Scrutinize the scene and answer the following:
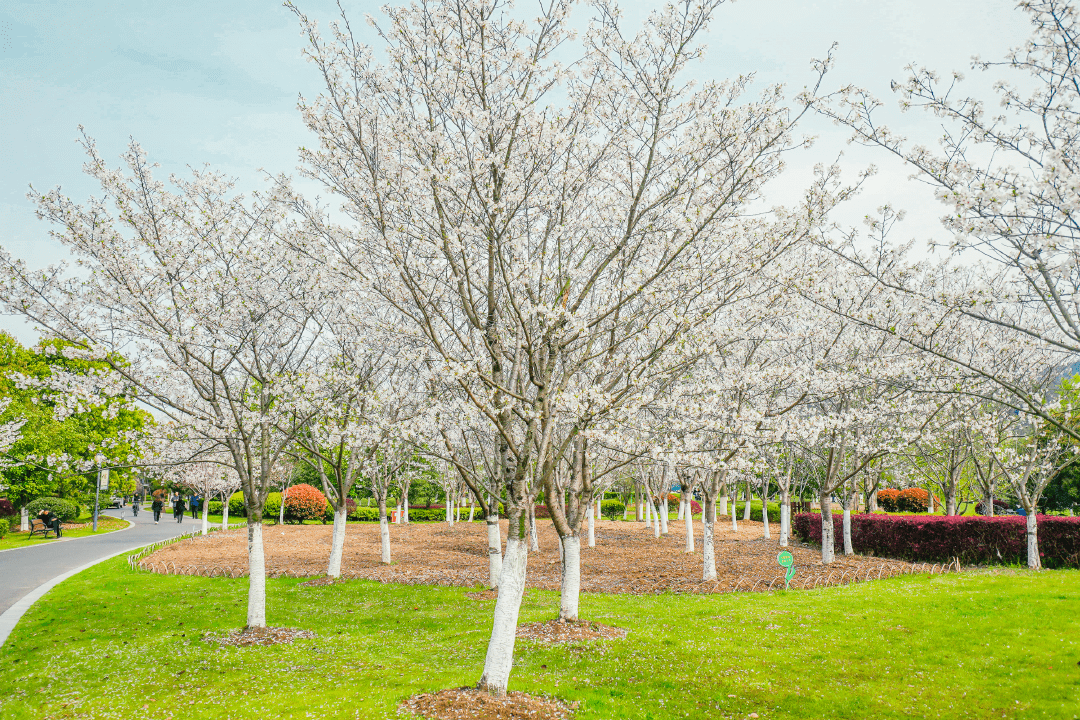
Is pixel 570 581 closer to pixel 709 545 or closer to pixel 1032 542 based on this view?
pixel 709 545

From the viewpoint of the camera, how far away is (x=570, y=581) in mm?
10383

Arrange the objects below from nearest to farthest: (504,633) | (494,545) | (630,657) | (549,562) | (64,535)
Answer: (504,633), (630,657), (494,545), (549,562), (64,535)

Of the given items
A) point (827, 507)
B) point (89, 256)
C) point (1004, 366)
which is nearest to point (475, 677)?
point (89, 256)

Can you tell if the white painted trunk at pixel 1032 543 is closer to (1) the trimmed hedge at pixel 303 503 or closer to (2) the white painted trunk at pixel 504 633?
(2) the white painted trunk at pixel 504 633

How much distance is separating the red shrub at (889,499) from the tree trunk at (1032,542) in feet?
89.3

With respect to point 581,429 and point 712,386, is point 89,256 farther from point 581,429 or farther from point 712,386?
point 712,386

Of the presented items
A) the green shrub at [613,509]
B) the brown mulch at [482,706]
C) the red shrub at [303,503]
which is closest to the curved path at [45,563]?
the red shrub at [303,503]

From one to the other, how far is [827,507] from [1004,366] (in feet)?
18.3

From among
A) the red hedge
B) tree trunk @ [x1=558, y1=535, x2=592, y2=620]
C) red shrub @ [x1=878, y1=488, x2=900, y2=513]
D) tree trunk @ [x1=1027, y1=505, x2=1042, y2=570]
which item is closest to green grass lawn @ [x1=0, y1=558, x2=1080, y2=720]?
tree trunk @ [x1=558, y1=535, x2=592, y2=620]

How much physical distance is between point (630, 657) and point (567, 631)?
1.53 metres

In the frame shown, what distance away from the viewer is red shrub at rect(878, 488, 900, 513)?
40156 mm

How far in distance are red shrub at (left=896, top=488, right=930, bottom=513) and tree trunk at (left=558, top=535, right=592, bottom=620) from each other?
120 feet

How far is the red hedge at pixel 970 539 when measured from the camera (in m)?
16.0

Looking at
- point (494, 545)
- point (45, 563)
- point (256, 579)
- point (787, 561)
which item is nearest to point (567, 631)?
point (494, 545)
